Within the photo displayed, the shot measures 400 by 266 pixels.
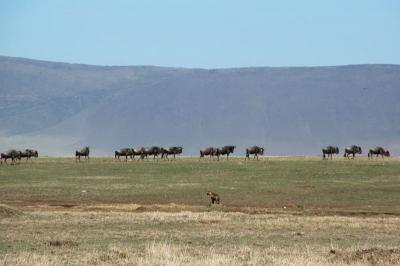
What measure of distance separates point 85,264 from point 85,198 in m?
29.3

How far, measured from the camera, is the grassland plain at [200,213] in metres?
22.7

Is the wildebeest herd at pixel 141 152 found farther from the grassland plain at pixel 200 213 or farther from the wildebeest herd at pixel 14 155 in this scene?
the wildebeest herd at pixel 14 155

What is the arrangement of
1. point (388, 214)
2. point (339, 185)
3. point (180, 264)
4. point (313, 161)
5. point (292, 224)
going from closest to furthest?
point (180, 264)
point (292, 224)
point (388, 214)
point (339, 185)
point (313, 161)

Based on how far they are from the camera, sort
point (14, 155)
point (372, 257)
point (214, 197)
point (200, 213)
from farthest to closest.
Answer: point (14, 155), point (214, 197), point (200, 213), point (372, 257)

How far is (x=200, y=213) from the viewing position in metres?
38.7

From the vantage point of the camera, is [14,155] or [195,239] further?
[14,155]

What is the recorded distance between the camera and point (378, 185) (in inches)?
2213

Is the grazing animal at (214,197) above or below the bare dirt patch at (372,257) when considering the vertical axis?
above

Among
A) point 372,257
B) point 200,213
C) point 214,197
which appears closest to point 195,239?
point 372,257

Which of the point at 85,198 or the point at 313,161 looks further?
the point at 313,161

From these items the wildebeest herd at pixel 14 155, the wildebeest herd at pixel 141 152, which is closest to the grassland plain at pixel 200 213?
the wildebeest herd at pixel 14 155

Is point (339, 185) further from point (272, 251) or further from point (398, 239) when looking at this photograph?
point (272, 251)

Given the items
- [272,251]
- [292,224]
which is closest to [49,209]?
[292,224]

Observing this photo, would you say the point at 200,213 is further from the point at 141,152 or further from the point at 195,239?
the point at 141,152
